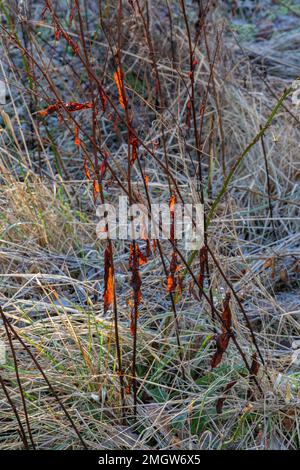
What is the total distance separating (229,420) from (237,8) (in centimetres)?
333

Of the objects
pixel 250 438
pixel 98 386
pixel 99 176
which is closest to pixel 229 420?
pixel 250 438

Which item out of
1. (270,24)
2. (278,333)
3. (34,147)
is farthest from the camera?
(270,24)

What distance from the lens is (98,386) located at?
213cm

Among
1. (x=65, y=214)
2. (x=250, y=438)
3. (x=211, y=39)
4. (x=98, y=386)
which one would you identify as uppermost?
(x=211, y=39)

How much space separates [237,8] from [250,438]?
11.1 ft

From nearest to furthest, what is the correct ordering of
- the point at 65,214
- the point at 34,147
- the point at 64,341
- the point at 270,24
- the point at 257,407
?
the point at 257,407, the point at 64,341, the point at 65,214, the point at 34,147, the point at 270,24

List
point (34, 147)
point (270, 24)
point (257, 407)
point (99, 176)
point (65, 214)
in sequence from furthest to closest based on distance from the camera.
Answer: point (270, 24), point (34, 147), point (65, 214), point (257, 407), point (99, 176)

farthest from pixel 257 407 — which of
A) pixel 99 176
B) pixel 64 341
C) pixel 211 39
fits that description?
pixel 211 39

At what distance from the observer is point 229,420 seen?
6.84 feet

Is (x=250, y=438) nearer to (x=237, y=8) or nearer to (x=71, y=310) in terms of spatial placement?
(x=71, y=310)

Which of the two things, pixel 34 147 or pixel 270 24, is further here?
pixel 270 24

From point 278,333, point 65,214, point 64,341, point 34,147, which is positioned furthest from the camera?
point 34,147

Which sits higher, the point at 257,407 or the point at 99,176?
the point at 99,176

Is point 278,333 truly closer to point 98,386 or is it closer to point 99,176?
point 98,386
